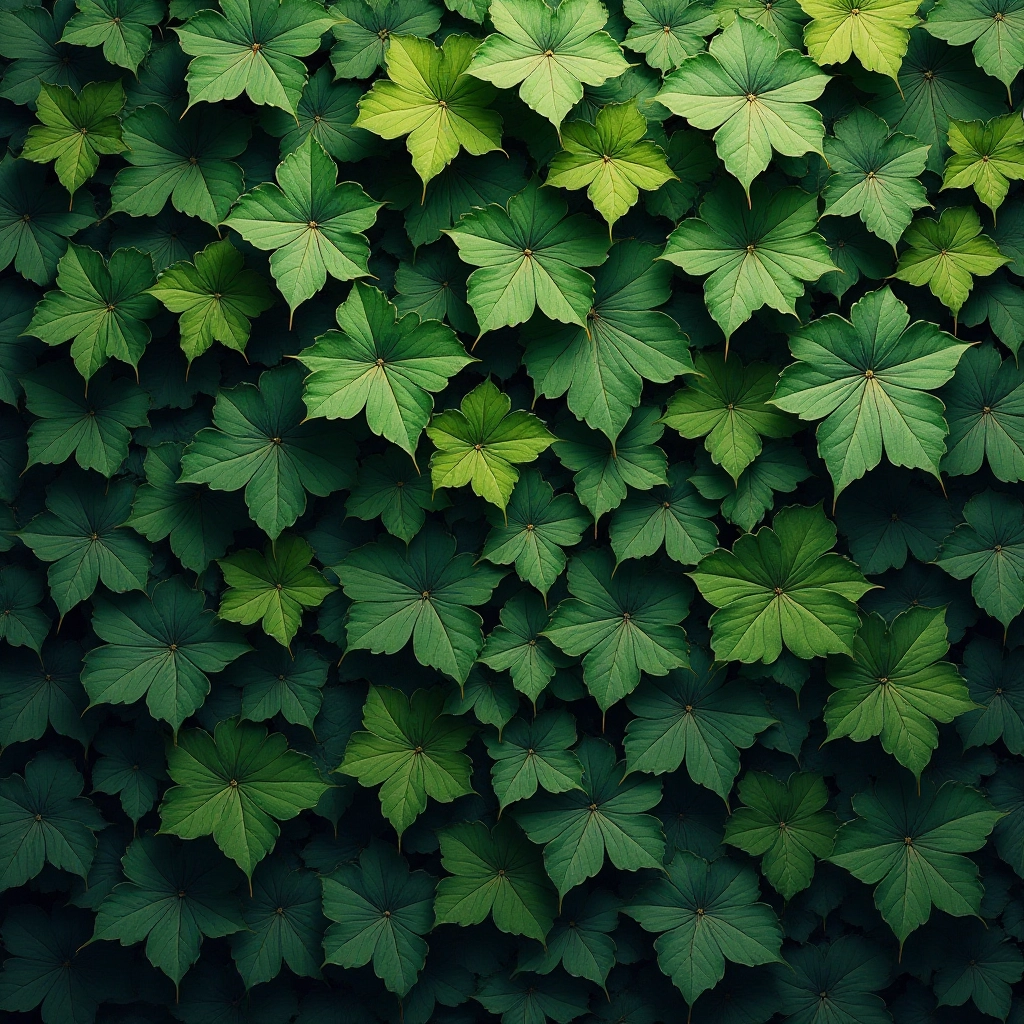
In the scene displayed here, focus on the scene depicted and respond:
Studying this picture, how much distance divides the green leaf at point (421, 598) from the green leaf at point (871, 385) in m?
0.93

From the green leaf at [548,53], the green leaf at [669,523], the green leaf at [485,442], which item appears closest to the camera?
the green leaf at [548,53]

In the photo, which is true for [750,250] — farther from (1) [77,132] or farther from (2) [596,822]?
(1) [77,132]

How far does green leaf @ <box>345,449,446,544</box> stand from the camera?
8.37 ft

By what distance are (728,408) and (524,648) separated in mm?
866

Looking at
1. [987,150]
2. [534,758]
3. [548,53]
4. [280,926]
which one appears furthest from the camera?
[280,926]

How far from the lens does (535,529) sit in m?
2.57

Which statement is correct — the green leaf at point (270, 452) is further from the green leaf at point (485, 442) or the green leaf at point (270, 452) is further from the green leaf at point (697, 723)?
the green leaf at point (697, 723)

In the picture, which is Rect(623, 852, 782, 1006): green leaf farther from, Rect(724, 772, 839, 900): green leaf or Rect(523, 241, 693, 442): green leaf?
Rect(523, 241, 693, 442): green leaf

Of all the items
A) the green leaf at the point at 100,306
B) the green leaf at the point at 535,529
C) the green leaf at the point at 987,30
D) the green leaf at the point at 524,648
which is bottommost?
the green leaf at the point at 524,648

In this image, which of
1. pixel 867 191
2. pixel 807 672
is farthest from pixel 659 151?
pixel 807 672

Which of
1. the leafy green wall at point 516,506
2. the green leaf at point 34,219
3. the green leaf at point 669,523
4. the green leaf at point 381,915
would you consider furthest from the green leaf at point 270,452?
the green leaf at point 381,915

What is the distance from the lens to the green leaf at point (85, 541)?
2602 millimetres

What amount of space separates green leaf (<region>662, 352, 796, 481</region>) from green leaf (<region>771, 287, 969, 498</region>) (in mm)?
115

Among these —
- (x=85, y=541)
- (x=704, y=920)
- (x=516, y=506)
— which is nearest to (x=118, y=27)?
(x=85, y=541)
